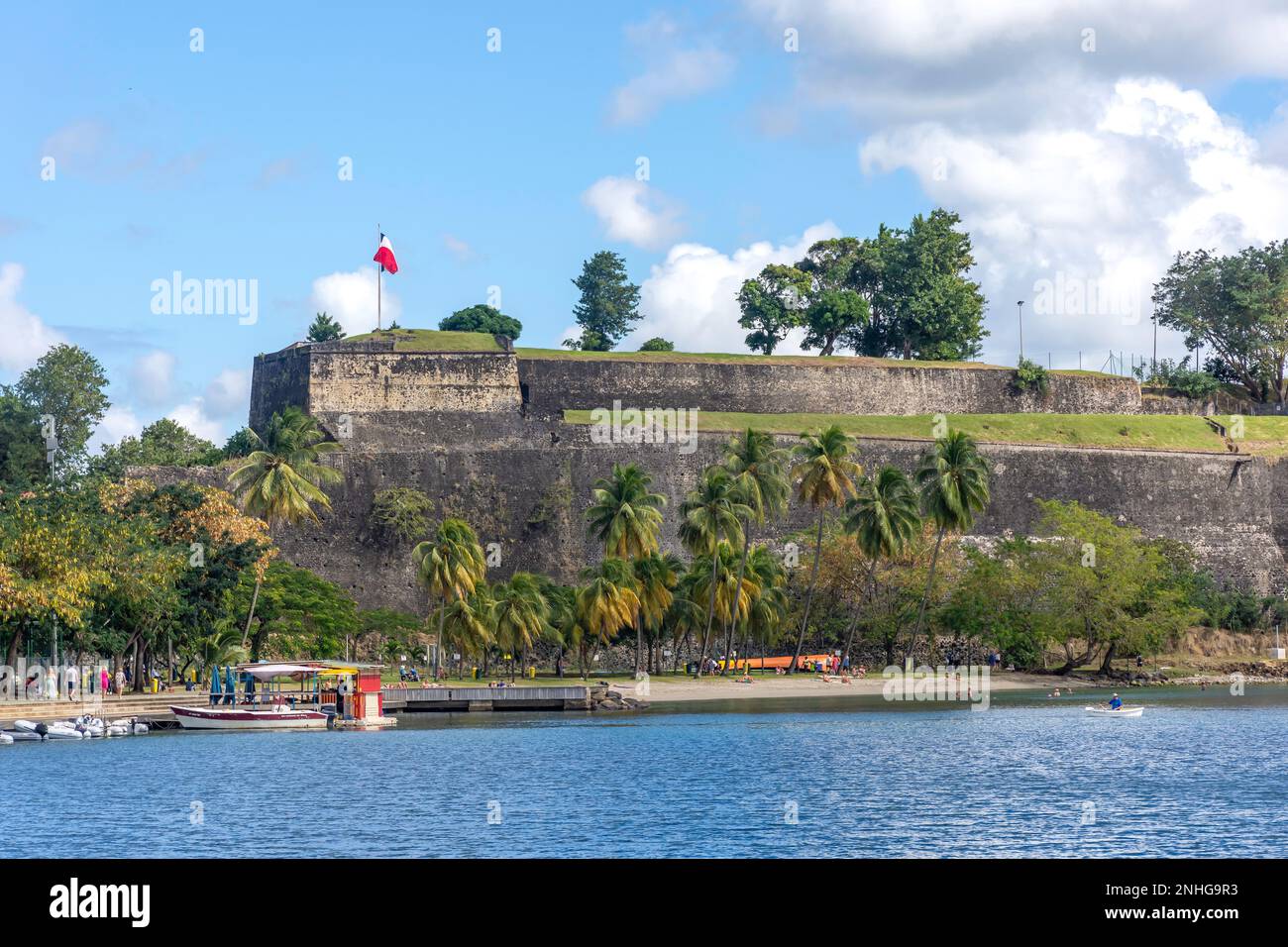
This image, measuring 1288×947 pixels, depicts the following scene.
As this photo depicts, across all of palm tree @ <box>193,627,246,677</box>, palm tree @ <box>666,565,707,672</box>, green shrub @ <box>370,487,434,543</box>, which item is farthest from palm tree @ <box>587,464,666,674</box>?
palm tree @ <box>193,627,246,677</box>

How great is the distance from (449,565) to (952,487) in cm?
1892

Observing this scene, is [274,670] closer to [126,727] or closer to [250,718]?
[250,718]

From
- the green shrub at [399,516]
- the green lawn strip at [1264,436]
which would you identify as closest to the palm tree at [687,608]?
the green shrub at [399,516]

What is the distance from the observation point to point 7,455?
6800cm

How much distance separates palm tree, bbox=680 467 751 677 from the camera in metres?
53.6

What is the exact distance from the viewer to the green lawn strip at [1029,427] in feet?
227

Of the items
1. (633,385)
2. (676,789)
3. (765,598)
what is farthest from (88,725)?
(633,385)

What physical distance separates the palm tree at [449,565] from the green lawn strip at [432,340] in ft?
57.4

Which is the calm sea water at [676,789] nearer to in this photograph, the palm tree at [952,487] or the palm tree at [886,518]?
the palm tree at [886,518]

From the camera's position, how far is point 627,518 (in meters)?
53.6

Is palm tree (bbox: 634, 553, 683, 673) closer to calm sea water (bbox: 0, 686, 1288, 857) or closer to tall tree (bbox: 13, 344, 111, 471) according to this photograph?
calm sea water (bbox: 0, 686, 1288, 857)
